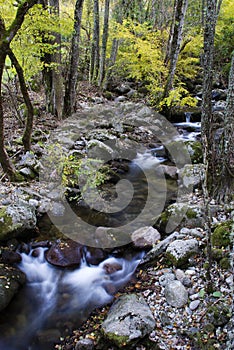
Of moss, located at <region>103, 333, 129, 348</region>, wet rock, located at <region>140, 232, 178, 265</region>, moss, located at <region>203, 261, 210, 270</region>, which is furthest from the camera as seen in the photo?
wet rock, located at <region>140, 232, 178, 265</region>

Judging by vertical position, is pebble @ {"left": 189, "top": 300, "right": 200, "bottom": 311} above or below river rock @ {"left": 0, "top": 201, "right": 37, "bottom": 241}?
below

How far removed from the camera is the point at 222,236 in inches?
159

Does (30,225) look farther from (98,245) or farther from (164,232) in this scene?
(164,232)

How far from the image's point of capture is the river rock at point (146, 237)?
16.7 ft

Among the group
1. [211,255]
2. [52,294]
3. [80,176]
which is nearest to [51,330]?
[52,294]

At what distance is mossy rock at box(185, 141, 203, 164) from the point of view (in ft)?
25.6

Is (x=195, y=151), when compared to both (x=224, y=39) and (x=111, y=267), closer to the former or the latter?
(x=111, y=267)

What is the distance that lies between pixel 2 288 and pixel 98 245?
188cm

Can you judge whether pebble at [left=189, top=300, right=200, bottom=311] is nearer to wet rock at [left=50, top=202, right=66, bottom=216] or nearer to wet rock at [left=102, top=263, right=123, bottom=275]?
wet rock at [left=102, top=263, right=123, bottom=275]

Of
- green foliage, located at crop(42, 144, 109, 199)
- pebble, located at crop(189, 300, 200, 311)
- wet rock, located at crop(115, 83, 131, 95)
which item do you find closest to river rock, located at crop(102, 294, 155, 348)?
pebble, located at crop(189, 300, 200, 311)

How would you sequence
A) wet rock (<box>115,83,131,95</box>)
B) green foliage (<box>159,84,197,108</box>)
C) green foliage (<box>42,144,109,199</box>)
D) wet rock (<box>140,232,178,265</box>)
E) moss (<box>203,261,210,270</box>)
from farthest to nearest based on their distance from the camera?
wet rock (<box>115,83,131,95</box>)
green foliage (<box>159,84,197,108</box>)
green foliage (<box>42,144,109,199</box>)
wet rock (<box>140,232,178,265</box>)
moss (<box>203,261,210,270</box>)

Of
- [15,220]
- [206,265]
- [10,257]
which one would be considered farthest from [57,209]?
[206,265]

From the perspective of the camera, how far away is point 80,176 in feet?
23.3

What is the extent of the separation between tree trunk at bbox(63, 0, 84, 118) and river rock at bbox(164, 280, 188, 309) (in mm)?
7921
